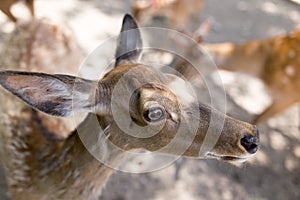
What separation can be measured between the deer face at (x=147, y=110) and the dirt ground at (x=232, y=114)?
3.96 feet

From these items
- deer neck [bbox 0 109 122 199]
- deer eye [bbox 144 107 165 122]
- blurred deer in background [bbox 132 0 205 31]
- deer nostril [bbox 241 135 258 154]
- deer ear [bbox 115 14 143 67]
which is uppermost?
deer eye [bbox 144 107 165 122]

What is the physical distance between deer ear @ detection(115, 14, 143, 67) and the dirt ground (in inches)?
47.4

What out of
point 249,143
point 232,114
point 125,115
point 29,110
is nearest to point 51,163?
point 29,110

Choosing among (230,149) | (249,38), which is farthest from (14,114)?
(249,38)

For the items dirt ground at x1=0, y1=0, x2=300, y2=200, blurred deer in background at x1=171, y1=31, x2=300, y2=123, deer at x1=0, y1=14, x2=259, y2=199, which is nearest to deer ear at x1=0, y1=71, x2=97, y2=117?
deer at x1=0, y1=14, x2=259, y2=199

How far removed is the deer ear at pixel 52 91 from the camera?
189 centimetres

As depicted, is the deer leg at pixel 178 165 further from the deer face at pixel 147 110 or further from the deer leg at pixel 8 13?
the deer leg at pixel 8 13

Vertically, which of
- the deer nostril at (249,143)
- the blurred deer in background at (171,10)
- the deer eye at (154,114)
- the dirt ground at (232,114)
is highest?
the deer eye at (154,114)

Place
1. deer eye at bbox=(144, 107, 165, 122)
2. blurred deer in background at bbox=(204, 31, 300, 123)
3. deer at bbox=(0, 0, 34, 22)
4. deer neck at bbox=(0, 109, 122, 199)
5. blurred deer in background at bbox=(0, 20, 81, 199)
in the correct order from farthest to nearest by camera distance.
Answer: deer at bbox=(0, 0, 34, 22), blurred deer in background at bbox=(204, 31, 300, 123), blurred deer in background at bbox=(0, 20, 81, 199), deer neck at bbox=(0, 109, 122, 199), deer eye at bbox=(144, 107, 165, 122)

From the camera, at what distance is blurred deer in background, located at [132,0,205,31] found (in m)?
5.19

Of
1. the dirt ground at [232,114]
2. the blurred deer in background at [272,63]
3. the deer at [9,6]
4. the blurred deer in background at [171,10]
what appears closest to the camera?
the dirt ground at [232,114]

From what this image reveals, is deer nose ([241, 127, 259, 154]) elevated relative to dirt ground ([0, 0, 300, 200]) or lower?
elevated

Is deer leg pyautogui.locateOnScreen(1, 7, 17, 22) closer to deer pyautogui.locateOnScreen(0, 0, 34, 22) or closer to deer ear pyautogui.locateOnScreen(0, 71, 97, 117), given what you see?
deer pyautogui.locateOnScreen(0, 0, 34, 22)

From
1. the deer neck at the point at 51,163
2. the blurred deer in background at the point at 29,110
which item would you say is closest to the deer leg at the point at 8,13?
the blurred deer in background at the point at 29,110
